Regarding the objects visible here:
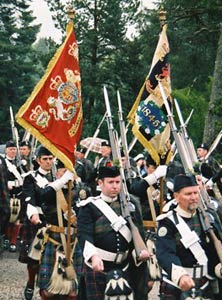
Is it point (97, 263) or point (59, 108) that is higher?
point (59, 108)

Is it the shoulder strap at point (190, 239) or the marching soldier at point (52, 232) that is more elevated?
the shoulder strap at point (190, 239)

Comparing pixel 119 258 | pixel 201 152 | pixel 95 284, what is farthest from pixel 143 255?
pixel 201 152

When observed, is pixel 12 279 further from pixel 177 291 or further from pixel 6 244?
pixel 177 291

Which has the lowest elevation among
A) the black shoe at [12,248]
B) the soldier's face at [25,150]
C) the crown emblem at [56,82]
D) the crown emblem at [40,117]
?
the black shoe at [12,248]

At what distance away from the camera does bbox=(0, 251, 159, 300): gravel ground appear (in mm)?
9239

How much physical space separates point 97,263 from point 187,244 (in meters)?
0.71

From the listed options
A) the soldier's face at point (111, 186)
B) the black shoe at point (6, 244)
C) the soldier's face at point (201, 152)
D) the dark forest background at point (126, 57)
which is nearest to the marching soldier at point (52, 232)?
the soldier's face at point (111, 186)

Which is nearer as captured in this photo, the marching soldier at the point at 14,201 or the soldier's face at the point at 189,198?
the soldier's face at the point at 189,198

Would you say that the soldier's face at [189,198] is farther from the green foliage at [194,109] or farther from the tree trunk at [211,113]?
the green foliage at [194,109]

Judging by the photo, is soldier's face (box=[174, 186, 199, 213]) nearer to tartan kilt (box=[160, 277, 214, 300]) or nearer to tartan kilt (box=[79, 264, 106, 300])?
tartan kilt (box=[160, 277, 214, 300])

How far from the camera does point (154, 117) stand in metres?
8.62

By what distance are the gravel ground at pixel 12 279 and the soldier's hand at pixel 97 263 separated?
345 cm

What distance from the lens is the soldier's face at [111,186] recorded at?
20.2 feet

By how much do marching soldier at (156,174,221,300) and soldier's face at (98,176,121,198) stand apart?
24.5 inches
